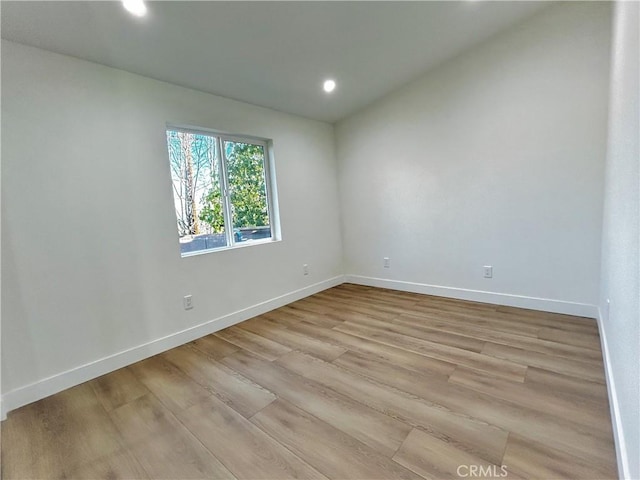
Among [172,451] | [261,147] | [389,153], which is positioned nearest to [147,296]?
[172,451]

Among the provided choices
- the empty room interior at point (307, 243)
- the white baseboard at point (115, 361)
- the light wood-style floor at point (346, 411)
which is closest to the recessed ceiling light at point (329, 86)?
the empty room interior at point (307, 243)

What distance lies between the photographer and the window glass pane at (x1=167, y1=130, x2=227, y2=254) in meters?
2.74

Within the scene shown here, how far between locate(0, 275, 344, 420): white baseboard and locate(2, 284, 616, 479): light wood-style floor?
0.09 meters

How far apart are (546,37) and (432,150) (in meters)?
1.31

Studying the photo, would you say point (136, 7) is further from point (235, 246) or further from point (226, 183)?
point (235, 246)

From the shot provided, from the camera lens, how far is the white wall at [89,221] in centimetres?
187

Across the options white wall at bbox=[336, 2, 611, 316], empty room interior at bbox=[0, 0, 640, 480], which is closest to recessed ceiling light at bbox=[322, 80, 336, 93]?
empty room interior at bbox=[0, 0, 640, 480]

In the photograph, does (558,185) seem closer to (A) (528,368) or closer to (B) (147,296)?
(A) (528,368)

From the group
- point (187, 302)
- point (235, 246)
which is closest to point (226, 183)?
point (235, 246)

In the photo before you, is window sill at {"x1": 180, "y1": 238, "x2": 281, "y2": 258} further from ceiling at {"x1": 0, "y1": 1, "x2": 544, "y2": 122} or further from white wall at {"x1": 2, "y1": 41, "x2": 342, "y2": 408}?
ceiling at {"x1": 0, "y1": 1, "x2": 544, "y2": 122}

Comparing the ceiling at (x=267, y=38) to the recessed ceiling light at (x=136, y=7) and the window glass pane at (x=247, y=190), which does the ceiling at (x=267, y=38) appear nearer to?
the recessed ceiling light at (x=136, y=7)

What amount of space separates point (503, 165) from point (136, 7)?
3239 mm

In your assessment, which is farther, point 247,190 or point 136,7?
point 247,190

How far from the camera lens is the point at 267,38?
2279 mm
